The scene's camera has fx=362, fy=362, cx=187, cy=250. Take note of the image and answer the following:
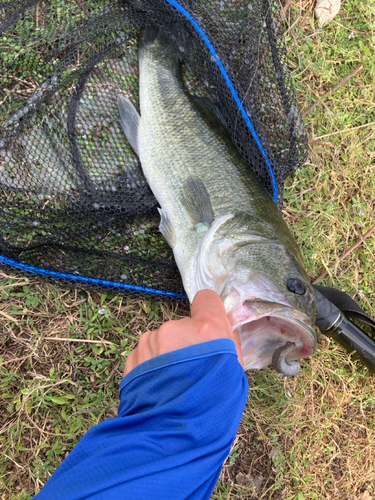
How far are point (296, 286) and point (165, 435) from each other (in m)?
1.04

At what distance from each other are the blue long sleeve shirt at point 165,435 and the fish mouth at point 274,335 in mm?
370

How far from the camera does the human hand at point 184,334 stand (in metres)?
1.44

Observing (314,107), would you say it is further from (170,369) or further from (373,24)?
(170,369)

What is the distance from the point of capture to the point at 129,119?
2.57 metres

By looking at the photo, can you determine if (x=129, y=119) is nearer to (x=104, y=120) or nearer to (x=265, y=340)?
(x=104, y=120)

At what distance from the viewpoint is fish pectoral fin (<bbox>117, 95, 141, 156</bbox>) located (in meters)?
2.56

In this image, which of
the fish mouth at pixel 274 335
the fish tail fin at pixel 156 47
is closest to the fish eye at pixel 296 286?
the fish mouth at pixel 274 335

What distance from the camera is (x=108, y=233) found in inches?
102

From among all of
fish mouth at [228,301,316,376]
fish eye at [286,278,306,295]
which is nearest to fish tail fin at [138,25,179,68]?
fish eye at [286,278,306,295]

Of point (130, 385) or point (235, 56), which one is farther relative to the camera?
point (235, 56)

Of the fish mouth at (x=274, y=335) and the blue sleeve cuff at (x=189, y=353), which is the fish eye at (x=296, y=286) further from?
the blue sleeve cuff at (x=189, y=353)

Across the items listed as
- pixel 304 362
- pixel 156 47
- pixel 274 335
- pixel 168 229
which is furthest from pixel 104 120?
pixel 304 362

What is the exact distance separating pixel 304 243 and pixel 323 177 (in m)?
0.64

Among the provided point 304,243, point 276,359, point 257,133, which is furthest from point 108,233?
point 304,243
